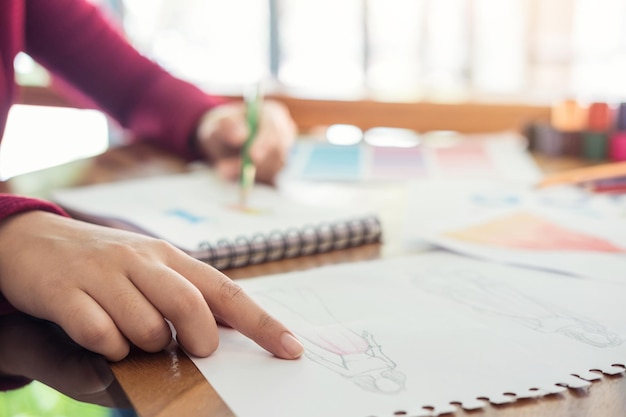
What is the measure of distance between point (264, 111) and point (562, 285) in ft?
1.94

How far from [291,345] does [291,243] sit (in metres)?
0.23

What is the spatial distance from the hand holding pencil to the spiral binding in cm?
25

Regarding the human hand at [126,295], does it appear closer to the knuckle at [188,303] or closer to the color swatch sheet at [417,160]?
the knuckle at [188,303]

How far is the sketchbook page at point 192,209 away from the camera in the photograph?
0.73m

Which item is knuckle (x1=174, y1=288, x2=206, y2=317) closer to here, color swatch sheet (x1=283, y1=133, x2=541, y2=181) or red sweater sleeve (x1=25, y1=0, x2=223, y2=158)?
color swatch sheet (x1=283, y1=133, x2=541, y2=181)

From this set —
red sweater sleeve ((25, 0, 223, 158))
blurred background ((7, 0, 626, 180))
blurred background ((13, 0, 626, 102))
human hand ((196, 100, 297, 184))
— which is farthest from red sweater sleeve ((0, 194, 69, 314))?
blurred background ((13, 0, 626, 102))

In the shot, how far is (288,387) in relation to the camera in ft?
1.44

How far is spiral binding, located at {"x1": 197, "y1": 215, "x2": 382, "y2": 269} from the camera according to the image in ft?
2.18

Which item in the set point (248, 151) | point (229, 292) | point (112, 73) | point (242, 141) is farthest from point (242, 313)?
point (112, 73)

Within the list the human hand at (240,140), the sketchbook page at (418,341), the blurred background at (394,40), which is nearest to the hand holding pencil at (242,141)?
the human hand at (240,140)

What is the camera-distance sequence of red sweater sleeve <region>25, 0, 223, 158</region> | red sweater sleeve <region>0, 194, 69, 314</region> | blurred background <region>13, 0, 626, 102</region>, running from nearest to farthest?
red sweater sleeve <region>0, 194, 69, 314</region>, red sweater sleeve <region>25, 0, 223, 158</region>, blurred background <region>13, 0, 626, 102</region>

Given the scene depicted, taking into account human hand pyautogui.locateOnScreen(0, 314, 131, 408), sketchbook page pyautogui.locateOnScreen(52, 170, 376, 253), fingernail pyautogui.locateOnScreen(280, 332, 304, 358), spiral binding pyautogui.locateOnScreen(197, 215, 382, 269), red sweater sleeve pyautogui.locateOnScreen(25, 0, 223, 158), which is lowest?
human hand pyautogui.locateOnScreen(0, 314, 131, 408)

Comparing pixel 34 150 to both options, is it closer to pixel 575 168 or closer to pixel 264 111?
pixel 264 111

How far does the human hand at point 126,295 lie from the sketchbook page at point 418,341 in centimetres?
→ 2
